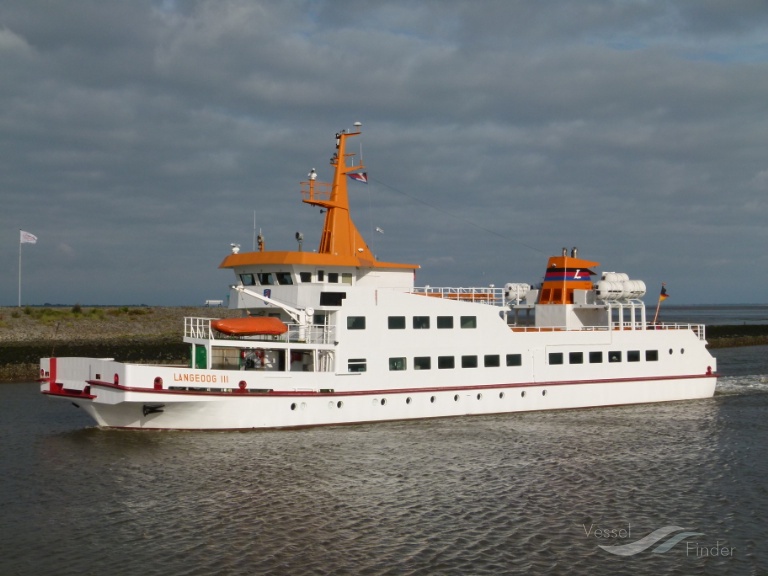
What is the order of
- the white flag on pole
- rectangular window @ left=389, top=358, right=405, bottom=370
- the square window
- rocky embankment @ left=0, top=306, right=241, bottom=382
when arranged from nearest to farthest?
rectangular window @ left=389, top=358, right=405, bottom=370, the square window, rocky embankment @ left=0, top=306, right=241, bottom=382, the white flag on pole

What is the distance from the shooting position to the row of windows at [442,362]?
73.2 feet

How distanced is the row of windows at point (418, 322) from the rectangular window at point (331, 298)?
0.68 m

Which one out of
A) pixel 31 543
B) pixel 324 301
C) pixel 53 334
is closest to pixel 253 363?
pixel 324 301

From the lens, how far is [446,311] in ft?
77.6

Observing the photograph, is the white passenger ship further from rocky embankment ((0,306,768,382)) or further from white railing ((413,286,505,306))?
rocky embankment ((0,306,768,382))

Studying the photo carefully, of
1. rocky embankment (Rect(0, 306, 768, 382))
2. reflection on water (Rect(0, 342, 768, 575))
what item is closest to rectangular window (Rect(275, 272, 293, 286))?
reflection on water (Rect(0, 342, 768, 575))

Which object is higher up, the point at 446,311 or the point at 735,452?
the point at 446,311

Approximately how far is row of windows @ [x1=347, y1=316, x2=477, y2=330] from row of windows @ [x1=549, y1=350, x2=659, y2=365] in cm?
348

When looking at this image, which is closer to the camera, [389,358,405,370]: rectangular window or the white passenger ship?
the white passenger ship

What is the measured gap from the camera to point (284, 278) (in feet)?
77.3

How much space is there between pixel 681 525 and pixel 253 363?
12.7 meters

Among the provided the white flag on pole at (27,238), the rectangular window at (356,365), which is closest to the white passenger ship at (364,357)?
the rectangular window at (356,365)

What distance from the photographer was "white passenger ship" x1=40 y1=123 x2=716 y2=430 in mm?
20469

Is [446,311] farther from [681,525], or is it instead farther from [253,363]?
[681,525]
